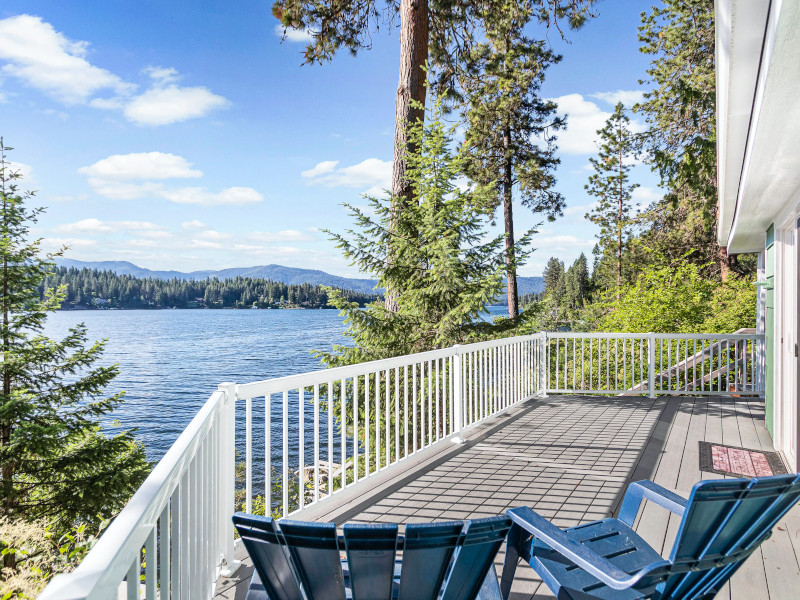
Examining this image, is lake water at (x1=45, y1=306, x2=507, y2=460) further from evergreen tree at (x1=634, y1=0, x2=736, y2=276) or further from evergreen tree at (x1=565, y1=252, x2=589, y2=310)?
evergreen tree at (x1=565, y1=252, x2=589, y2=310)

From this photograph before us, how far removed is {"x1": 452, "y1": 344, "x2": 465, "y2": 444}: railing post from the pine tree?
19.2 meters

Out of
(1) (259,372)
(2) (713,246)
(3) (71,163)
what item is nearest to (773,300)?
(2) (713,246)

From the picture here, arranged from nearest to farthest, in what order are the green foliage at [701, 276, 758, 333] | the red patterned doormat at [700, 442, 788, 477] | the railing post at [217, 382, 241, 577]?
the railing post at [217, 382, 241, 577] < the red patterned doormat at [700, 442, 788, 477] < the green foliage at [701, 276, 758, 333]

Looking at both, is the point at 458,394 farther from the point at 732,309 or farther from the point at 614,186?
the point at 614,186

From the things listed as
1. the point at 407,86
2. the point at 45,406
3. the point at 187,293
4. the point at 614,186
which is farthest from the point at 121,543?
the point at 187,293

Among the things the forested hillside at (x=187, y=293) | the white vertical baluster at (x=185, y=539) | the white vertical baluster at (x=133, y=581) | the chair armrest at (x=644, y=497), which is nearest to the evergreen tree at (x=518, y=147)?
the chair armrest at (x=644, y=497)

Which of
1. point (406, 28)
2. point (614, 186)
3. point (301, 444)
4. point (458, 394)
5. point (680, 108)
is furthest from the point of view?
point (614, 186)

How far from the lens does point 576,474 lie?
14.1 ft

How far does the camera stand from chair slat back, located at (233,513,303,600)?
143cm

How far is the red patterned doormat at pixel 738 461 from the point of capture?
14.6 ft

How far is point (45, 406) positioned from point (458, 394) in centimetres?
1015

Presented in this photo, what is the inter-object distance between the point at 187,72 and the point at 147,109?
4114mm

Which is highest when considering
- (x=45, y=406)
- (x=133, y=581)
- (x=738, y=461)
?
(x=133, y=581)

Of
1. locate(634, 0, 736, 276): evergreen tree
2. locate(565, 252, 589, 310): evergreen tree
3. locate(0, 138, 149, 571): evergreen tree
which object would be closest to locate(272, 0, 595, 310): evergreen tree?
locate(634, 0, 736, 276): evergreen tree
